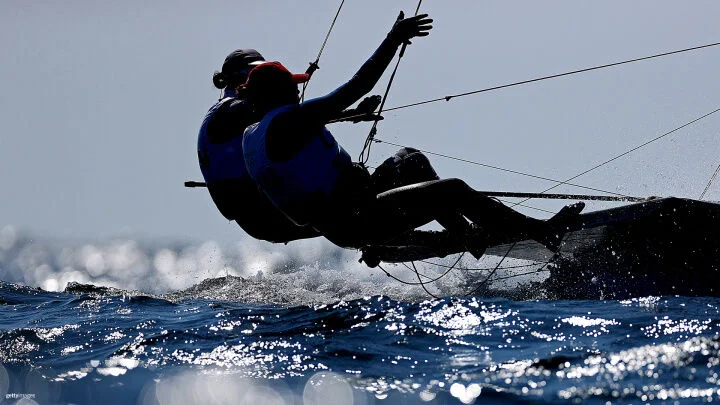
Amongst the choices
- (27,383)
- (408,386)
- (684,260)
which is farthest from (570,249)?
(27,383)

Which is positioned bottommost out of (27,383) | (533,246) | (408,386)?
(408,386)

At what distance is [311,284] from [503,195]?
262 inches

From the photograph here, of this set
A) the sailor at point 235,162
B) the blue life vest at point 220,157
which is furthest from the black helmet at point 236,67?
the blue life vest at point 220,157

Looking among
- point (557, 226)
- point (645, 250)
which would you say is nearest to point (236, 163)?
point (557, 226)

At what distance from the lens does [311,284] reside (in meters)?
13.5

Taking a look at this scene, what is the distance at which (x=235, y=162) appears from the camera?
7.06 metres

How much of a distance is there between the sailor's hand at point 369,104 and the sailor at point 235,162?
1184mm

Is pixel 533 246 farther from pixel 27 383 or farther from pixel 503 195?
pixel 27 383

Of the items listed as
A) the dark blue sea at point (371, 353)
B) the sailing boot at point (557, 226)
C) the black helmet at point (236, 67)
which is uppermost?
the black helmet at point (236, 67)

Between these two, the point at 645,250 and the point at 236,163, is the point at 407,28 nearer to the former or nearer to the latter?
the point at 236,163

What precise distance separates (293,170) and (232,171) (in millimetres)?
887

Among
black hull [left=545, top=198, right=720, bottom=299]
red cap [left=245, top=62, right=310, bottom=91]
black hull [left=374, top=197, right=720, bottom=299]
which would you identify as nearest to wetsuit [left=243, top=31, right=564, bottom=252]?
red cap [left=245, top=62, right=310, bottom=91]

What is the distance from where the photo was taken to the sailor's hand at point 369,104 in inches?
316

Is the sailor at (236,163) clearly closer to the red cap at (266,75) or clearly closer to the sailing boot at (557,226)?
the red cap at (266,75)
